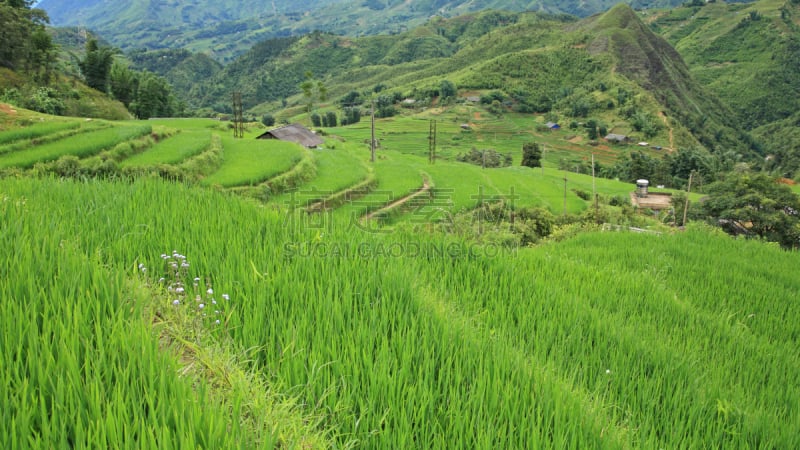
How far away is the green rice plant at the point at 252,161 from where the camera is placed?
60.9 ft

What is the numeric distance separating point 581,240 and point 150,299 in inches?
330

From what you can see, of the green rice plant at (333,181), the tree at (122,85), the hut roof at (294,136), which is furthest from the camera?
the tree at (122,85)

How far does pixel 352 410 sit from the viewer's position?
5.12ft

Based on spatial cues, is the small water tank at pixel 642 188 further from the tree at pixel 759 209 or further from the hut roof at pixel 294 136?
the hut roof at pixel 294 136

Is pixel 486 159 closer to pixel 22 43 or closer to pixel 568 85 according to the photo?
pixel 22 43

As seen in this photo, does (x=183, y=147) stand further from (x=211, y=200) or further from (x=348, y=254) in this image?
(x=348, y=254)

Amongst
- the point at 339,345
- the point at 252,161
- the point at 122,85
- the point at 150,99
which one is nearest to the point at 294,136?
the point at 252,161

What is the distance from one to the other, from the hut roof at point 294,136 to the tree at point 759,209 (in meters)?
34.8

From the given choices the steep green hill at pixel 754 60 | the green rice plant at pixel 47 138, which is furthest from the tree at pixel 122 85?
the steep green hill at pixel 754 60

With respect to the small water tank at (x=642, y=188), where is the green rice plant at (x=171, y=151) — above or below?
above

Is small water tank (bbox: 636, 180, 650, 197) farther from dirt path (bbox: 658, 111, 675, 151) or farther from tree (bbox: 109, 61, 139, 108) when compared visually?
tree (bbox: 109, 61, 139, 108)

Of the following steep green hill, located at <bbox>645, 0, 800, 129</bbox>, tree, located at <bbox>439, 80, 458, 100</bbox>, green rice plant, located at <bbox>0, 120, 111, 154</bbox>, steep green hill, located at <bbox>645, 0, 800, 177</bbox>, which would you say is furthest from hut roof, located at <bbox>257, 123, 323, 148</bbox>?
steep green hill, located at <bbox>645, 0, 800, 129</bbox>

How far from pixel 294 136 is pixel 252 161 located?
21.6 meters

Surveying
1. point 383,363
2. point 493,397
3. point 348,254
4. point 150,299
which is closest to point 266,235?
point 348,254
